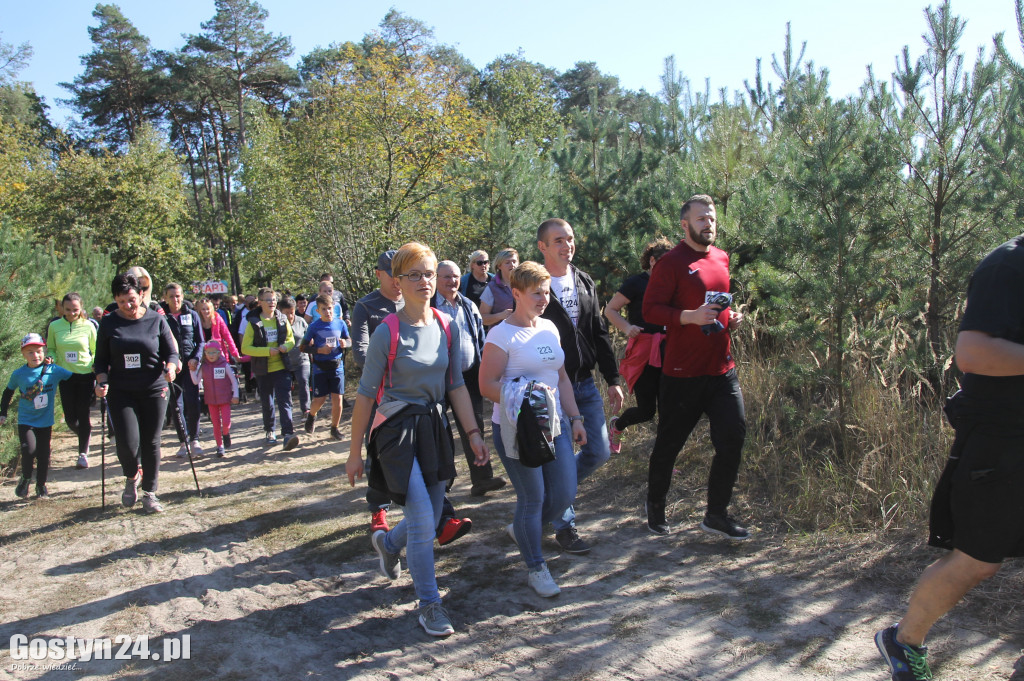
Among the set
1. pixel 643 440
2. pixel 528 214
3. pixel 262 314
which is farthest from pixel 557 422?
pixel 528 214

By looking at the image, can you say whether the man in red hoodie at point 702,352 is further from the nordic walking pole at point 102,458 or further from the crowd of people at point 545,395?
the nordic walking pole at point 102,458

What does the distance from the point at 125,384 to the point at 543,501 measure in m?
3.61

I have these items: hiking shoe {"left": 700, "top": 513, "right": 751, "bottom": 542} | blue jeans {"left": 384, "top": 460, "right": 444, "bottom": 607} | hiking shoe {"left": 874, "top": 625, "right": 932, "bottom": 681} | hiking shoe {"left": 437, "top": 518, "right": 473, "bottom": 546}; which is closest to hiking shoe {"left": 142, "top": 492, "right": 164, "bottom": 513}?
hiking shoe {"left": 437, "top": 518, "right": 473, "bottom": 546}

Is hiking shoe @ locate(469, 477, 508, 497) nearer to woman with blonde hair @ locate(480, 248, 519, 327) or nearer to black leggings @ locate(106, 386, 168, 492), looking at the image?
woman with blonde hair @ locate(480, 248, 519, 327)

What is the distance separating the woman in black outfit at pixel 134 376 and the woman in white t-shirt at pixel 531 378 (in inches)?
129

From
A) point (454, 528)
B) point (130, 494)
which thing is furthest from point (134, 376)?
point (454, 528)

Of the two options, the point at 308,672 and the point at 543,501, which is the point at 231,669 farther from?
the point at 543,501

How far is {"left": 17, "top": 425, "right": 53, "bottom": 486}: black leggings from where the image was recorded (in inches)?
248

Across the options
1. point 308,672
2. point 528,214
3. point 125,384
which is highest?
point 528,214

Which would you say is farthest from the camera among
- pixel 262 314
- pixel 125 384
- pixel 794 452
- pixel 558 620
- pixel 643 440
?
pixel 262 314

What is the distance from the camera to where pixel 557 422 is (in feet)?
12.3

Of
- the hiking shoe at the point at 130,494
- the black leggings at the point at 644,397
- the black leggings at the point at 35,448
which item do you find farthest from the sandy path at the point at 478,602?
the black leggings at the point at 35,448

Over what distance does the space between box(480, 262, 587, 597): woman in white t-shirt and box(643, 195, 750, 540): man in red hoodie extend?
0.81 metres

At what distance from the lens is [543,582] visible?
381 centimetres
